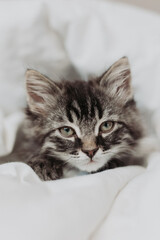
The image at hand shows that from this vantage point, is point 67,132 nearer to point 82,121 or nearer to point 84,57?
point 82,121

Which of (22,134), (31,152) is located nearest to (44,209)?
(31,152)

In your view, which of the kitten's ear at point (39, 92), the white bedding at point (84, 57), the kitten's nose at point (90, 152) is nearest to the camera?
the white bedding at point (84, 57)

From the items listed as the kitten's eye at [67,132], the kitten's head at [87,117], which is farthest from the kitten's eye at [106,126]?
the kitten's eye at [67,132]

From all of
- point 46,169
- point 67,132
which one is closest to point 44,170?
point 46,169

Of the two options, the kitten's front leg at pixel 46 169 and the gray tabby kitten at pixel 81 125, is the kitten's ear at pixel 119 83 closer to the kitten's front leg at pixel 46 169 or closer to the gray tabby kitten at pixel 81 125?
the gray tabby kitten at pixel 81 125

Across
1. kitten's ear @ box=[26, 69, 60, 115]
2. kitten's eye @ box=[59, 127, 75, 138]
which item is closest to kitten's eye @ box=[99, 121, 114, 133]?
kitten's eye @ box=[59, 127, 75, 138]

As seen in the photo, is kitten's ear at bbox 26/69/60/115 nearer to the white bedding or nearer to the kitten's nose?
the white bedding
